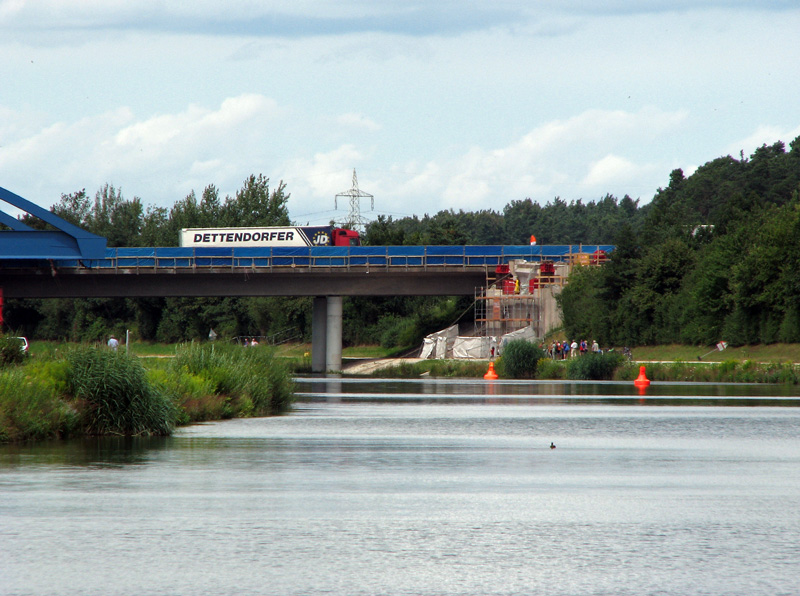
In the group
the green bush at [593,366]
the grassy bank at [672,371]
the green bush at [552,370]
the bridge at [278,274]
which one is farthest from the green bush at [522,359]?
the bridge at [278,274]

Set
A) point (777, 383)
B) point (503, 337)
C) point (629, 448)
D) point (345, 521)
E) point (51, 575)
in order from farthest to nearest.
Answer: point (503, 337) → point (777, 383) → point (629, 448) → point (345, 521) → point (51, 575)

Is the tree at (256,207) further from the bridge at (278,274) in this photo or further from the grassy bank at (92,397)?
the grassy bank at (92,397)

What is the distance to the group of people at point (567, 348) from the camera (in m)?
69.4

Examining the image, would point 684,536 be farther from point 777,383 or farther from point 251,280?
point 251,280

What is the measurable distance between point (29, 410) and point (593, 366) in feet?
136

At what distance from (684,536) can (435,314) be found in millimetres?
86302

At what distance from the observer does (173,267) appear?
255ft

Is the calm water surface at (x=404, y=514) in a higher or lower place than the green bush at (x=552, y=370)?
lower

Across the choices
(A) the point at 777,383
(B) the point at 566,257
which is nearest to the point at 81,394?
(A) the point at 777,383

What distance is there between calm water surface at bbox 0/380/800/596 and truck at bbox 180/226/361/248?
67.9 metres

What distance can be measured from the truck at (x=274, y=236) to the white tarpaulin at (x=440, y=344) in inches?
472

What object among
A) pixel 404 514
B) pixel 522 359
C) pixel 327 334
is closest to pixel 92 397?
pixel 404 514

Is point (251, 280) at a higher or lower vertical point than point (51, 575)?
higher

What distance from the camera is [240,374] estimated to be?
28.2m
